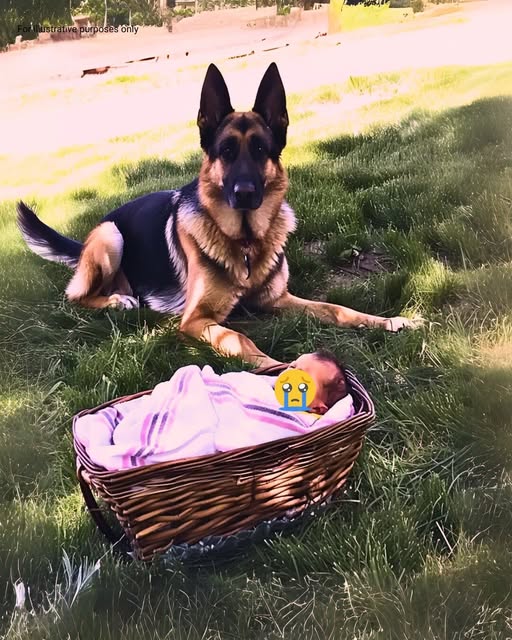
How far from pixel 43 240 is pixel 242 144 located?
56cm

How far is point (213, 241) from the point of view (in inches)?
62.8

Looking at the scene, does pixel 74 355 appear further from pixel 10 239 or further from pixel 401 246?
pixel 401 246

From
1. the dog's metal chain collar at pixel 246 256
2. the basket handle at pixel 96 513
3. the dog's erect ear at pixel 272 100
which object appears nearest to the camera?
the basket handle at pixel 96 513

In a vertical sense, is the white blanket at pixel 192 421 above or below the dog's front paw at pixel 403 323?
below

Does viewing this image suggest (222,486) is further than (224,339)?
No

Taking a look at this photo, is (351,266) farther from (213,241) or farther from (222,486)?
(222,486)

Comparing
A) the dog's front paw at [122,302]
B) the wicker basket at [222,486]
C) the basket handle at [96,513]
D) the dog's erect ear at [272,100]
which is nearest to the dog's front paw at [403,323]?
the wicker basket at [222,486]

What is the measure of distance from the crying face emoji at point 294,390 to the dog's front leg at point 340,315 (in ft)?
0.84

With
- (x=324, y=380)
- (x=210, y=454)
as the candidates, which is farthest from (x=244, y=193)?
(x=210, y=454)

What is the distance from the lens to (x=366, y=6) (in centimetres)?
149

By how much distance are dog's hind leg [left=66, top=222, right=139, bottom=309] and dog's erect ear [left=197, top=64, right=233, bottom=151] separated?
38 centimetres

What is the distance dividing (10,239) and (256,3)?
82cm

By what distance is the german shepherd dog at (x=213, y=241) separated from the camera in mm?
1438

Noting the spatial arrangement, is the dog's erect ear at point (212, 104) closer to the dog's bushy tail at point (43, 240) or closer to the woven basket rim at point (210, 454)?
the dog's bushy tail at point (43, 240)
